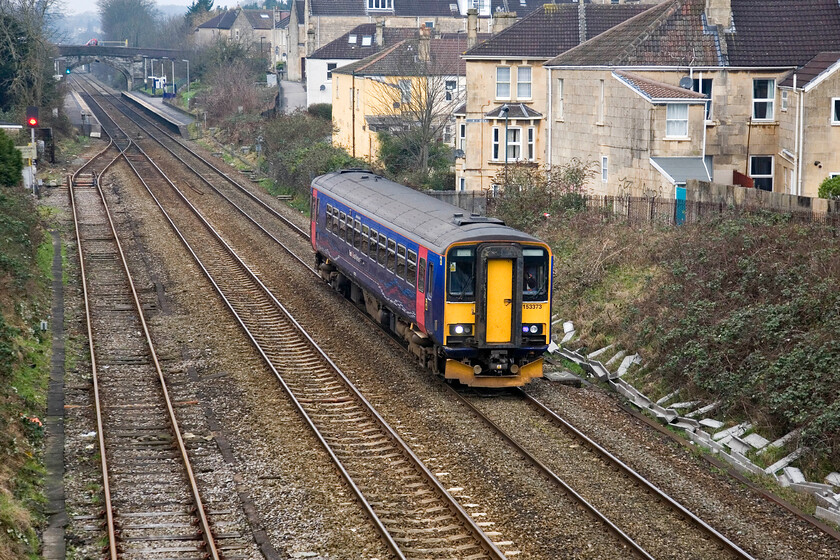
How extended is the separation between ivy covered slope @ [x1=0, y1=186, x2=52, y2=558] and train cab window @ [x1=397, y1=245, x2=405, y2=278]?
6.33 m

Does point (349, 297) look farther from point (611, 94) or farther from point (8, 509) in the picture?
point (8, 509)

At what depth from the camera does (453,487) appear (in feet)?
42.9

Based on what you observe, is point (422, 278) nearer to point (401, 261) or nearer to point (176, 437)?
point (401, 261)

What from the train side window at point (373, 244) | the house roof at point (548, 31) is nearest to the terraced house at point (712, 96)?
the house roof at point (548, 31)

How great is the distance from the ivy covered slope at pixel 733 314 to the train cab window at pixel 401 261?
3927mm

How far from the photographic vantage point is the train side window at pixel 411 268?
18.2 metres

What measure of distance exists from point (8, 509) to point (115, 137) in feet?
184

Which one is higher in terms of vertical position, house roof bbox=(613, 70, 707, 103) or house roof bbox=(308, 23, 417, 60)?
house roof bbox=(308, 23, 417, 60)

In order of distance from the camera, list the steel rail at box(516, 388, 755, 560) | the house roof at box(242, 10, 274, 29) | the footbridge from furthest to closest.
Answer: the house roof at box(242, 10, 274, 29)
the footbridge
the steel rail at box(516, 388, 755, 560)

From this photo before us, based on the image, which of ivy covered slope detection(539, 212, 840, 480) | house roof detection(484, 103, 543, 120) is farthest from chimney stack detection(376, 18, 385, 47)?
ivy covered slope detection(539, 212, 840, 480)

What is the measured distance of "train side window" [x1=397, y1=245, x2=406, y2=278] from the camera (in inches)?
746

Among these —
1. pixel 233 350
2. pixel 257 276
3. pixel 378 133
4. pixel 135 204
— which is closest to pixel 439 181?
pixel 378 133

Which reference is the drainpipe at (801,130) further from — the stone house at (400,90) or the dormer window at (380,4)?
the dormer window at (380,4)

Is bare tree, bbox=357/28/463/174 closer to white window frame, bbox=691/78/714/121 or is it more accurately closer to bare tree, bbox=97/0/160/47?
white window frame, bbox=691/78/714/121
